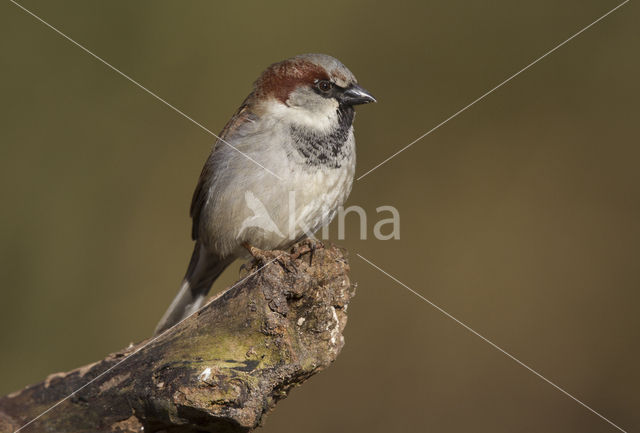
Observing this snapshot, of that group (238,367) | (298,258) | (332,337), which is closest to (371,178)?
(298,258)

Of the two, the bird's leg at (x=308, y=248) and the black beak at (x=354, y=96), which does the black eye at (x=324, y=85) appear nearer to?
the black beak at (x=354, y=96)

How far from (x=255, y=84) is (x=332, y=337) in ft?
4.59

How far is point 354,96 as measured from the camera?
286 cm

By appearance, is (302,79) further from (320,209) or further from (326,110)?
(320,209)

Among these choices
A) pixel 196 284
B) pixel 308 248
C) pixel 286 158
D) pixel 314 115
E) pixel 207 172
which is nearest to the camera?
pixel 308 248

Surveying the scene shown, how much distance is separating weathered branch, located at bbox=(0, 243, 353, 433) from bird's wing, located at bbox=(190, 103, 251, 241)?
88 cm

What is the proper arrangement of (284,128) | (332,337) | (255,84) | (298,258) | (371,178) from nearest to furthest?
(332,337), (298,258), (284,128), (255,84), (371,178)

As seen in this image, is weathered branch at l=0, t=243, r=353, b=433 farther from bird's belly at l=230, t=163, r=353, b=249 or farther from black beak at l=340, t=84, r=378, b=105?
black beak at l=340, t=84, r=378, b=105

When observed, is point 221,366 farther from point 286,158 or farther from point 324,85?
point 324,85

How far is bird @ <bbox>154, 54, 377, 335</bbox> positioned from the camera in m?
2.74

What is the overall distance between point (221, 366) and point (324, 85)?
1424 mm

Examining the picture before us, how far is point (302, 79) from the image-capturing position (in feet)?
9.41

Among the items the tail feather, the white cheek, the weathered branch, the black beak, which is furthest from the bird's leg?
the tail feather

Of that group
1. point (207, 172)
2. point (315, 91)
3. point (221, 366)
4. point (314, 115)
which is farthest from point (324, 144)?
point (221, 366)
